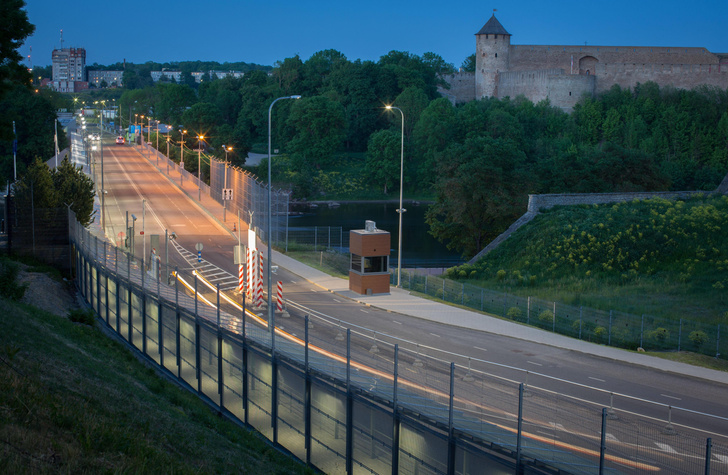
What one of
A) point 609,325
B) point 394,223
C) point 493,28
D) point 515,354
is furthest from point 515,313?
point 493,28

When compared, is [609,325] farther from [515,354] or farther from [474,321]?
[515,354]

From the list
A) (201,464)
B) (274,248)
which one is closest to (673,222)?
(274,248)

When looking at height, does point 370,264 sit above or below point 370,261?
below

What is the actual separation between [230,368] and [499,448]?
6998 mm

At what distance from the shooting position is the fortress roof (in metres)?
110

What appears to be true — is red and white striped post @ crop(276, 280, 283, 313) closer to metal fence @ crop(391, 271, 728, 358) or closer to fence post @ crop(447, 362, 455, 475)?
metal fence @ crop(391, 271, 728, 358)

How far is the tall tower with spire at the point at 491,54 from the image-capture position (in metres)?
110

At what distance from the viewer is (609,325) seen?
82.7 ft

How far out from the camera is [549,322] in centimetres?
2741

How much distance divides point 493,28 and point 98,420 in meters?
108

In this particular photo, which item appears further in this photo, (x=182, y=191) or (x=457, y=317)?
(x=182, y=191)

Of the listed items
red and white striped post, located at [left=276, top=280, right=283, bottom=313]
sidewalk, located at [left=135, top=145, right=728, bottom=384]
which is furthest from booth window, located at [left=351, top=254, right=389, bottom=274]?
red and white striped post, located at [left=276, top=280, right=283, bottom=313]

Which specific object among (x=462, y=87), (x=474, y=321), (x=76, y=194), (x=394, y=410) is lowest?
(x=474, y=321)

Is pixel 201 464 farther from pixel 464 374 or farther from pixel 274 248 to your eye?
pixel 274 248
